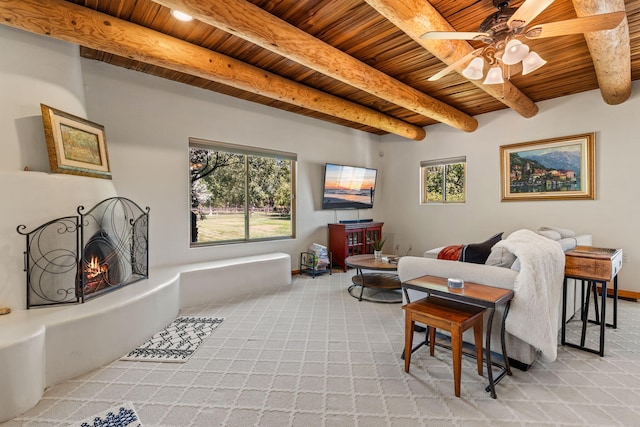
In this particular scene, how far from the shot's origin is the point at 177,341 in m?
2.62

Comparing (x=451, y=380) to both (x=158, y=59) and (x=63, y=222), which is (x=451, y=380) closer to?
(x=63, y=222)

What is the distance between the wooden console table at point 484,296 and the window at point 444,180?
372cm

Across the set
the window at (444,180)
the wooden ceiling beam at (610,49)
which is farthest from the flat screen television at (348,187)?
the wooden ceiling beam at (610,49)

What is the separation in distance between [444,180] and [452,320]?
433 cm

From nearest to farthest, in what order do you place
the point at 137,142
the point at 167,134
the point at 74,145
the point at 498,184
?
the point at 74,145
the point at 137,142
the point at 167,134
the point at 498,184

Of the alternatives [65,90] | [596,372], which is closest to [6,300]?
[65,90]

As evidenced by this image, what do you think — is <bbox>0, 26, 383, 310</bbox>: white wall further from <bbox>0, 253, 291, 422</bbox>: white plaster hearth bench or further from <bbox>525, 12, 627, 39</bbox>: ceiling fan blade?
<bbox>525, 12, 627, 39</bbox>: ceiling fan blade

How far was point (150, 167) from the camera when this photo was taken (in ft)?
11.9

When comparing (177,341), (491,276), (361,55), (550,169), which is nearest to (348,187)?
(361,55)

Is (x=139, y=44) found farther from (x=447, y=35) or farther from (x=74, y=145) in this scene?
(x=447, y=35)

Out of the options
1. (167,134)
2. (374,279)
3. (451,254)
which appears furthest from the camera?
(374,279)

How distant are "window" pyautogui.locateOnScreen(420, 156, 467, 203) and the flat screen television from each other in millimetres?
1018

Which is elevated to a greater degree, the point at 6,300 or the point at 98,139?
the point at 98,139

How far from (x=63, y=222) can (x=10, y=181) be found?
1.38ft
